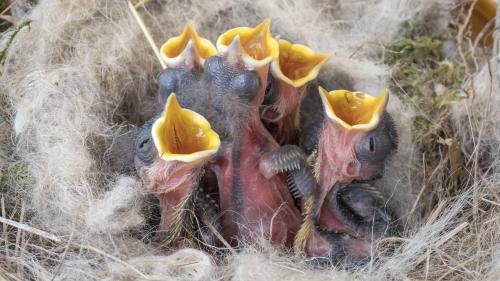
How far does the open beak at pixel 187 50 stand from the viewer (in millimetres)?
1164

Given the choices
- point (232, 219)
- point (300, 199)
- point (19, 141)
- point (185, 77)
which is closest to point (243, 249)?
point (232, 219)

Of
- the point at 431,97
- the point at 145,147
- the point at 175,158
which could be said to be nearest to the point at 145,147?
the point at 145,147

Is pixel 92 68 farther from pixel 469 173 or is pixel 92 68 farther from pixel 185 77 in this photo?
pixel 469 173

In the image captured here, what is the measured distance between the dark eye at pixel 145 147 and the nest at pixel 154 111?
0.24 feet

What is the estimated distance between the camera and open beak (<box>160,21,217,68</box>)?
3.82 ft

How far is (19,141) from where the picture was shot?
117cm

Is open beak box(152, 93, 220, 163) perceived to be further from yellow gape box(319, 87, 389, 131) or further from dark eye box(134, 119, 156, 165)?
yellow gape box(319, 87, 389, 131)

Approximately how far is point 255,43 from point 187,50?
0.50ft

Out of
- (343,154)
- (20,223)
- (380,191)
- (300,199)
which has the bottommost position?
(380,191)

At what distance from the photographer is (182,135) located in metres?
1.05

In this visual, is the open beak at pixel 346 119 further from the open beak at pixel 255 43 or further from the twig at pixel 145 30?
the twig at pixel 145 30

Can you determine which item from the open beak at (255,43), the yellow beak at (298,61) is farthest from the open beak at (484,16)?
the open beak at (255,43)

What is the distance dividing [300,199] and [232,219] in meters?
0.16

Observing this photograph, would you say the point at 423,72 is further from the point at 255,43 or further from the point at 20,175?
the point at 20,175
